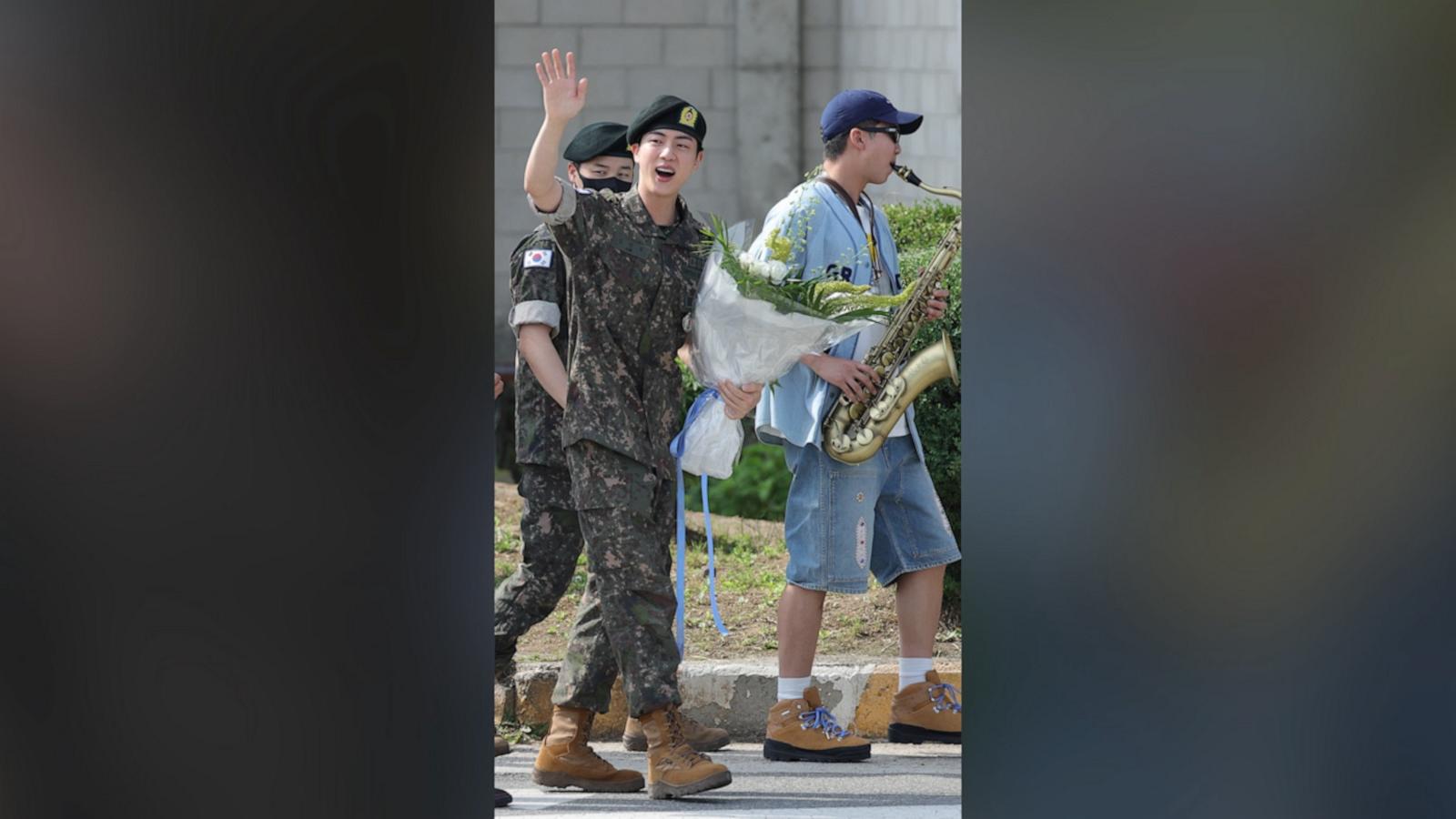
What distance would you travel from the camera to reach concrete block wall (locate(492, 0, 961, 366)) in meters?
12.5

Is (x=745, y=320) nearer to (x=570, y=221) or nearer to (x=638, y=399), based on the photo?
(x=638, y=399)

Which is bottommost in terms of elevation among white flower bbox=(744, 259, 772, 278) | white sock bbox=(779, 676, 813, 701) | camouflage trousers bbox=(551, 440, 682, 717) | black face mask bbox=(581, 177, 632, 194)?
white sock bbox=(779, 676, 813, 701)

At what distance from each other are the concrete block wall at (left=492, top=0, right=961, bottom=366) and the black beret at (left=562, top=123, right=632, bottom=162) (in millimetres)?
6187

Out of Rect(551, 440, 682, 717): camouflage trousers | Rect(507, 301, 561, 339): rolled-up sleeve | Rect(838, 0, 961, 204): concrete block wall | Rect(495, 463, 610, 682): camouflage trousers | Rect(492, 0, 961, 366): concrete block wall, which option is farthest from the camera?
Rect(492, 0, 961, 366): concrete block wall

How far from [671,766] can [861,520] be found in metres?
0.97

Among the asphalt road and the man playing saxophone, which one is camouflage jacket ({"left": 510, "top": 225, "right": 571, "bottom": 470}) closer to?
the man playing saxophone

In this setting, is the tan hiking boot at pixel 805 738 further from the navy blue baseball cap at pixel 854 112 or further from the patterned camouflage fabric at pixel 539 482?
the navy blue baseball cap at pixel 854 112

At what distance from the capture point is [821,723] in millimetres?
6172

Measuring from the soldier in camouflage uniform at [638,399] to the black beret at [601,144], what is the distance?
1.52ft

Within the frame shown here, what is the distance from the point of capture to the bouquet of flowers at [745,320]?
5547 mm
